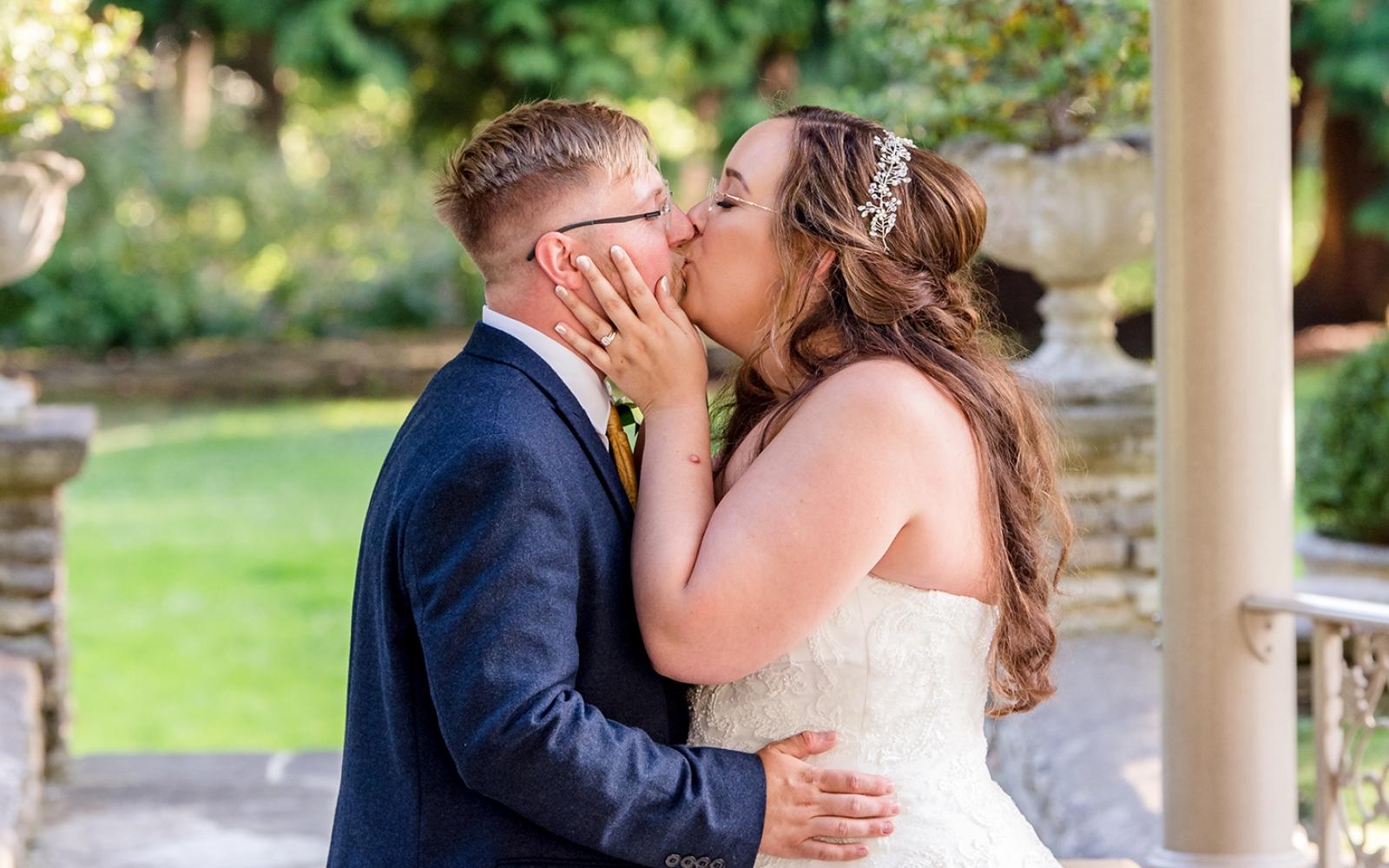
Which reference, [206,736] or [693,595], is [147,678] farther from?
[693,595]

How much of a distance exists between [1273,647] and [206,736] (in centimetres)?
594

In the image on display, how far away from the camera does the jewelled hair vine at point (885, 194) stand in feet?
6.82

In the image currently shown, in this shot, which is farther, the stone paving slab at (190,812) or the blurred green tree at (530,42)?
the blurred green tree at (530,42)

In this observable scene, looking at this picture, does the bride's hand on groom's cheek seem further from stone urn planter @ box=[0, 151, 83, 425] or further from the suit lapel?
stone urn planter @ box=[0, 151, 83, 425]

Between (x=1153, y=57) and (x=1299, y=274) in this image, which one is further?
(x=1299, y=274)

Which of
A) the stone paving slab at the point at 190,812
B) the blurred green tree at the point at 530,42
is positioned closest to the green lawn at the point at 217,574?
the stone paving slab at the point at 190,812

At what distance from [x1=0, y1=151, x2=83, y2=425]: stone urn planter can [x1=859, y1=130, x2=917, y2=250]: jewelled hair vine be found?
4.02 m

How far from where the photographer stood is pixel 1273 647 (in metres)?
3.38

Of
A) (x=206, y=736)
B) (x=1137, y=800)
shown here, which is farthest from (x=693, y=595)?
(x=206, y=736)

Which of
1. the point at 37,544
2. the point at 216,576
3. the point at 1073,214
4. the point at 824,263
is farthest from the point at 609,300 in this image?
the point at 216,576

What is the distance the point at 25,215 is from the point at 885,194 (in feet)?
13.4

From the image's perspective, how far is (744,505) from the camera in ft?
6.33

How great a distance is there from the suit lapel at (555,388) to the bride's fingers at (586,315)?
69 millimetres

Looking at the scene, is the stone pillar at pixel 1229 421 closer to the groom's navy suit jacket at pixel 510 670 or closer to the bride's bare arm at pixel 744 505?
the bride's bare arm at pixel 744 505
